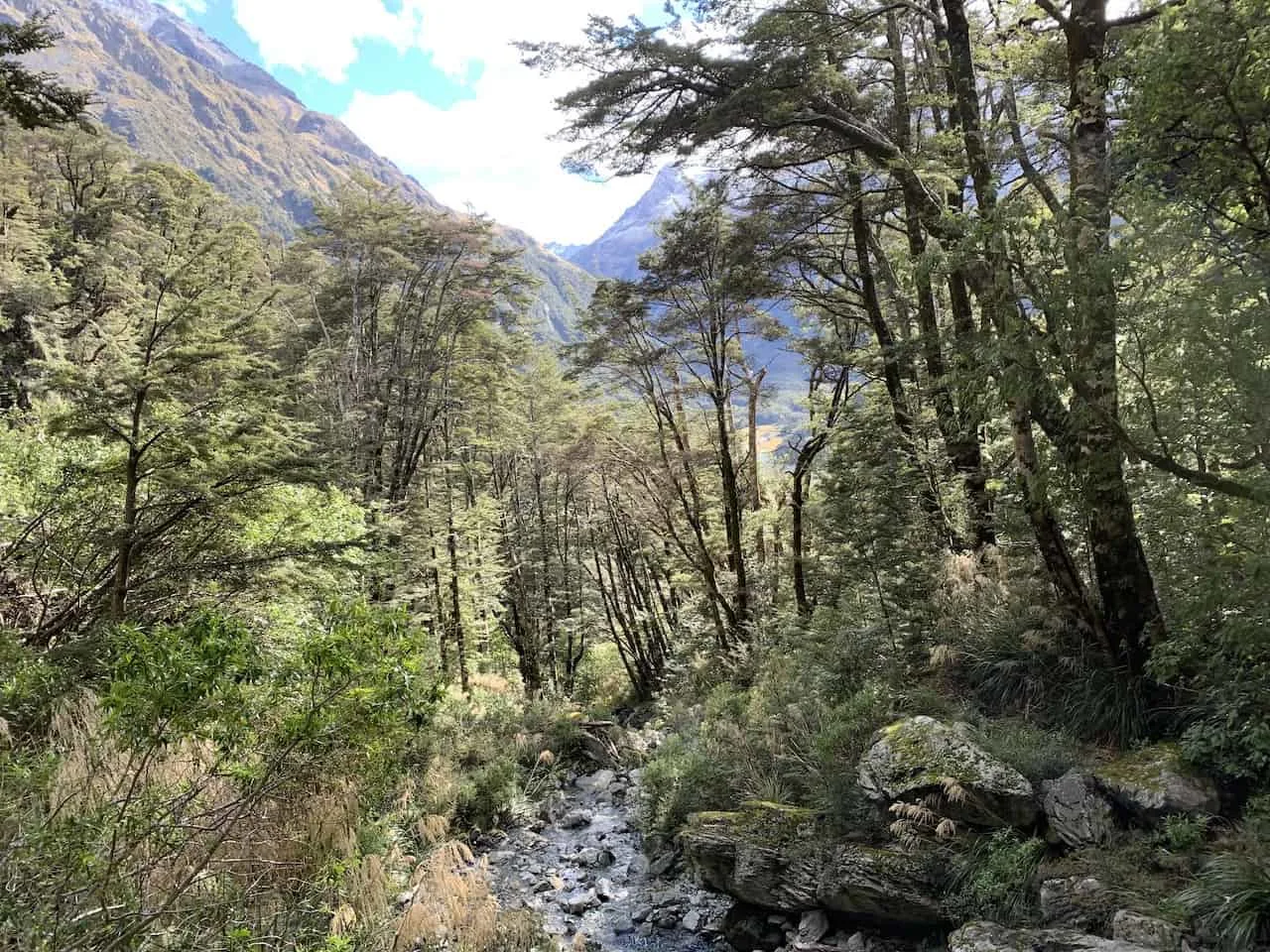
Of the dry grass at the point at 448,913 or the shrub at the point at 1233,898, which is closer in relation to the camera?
the shrub at the point at 1233,898

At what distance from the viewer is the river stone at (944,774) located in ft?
15.7

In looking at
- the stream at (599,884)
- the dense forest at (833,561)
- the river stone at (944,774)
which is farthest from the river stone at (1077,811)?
the stream at (599,884)

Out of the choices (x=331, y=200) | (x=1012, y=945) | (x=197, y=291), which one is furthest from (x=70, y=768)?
(x=331, y=200)

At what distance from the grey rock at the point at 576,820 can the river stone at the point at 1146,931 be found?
789 cm

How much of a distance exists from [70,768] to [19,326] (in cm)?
1692

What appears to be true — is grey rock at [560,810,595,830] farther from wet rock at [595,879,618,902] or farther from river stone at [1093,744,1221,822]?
river stone at [1093,744,1221,822]

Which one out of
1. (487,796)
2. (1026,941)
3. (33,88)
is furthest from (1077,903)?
(487,796)

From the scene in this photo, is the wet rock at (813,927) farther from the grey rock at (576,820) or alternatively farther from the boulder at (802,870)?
the grey rock at (576,820)

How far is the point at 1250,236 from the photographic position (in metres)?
3.66

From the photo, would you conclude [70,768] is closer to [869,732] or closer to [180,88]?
[869,732]

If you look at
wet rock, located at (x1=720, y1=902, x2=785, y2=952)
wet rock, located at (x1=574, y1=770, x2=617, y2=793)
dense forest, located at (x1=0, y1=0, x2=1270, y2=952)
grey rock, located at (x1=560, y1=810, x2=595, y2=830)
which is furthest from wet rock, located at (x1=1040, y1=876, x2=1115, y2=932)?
wet rock, located at (x1=574, y1=770, x2=617, y2=793)

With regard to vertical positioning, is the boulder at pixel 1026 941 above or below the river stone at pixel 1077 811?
below

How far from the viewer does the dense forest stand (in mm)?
3516

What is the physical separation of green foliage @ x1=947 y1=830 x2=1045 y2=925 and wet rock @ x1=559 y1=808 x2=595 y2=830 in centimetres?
666
